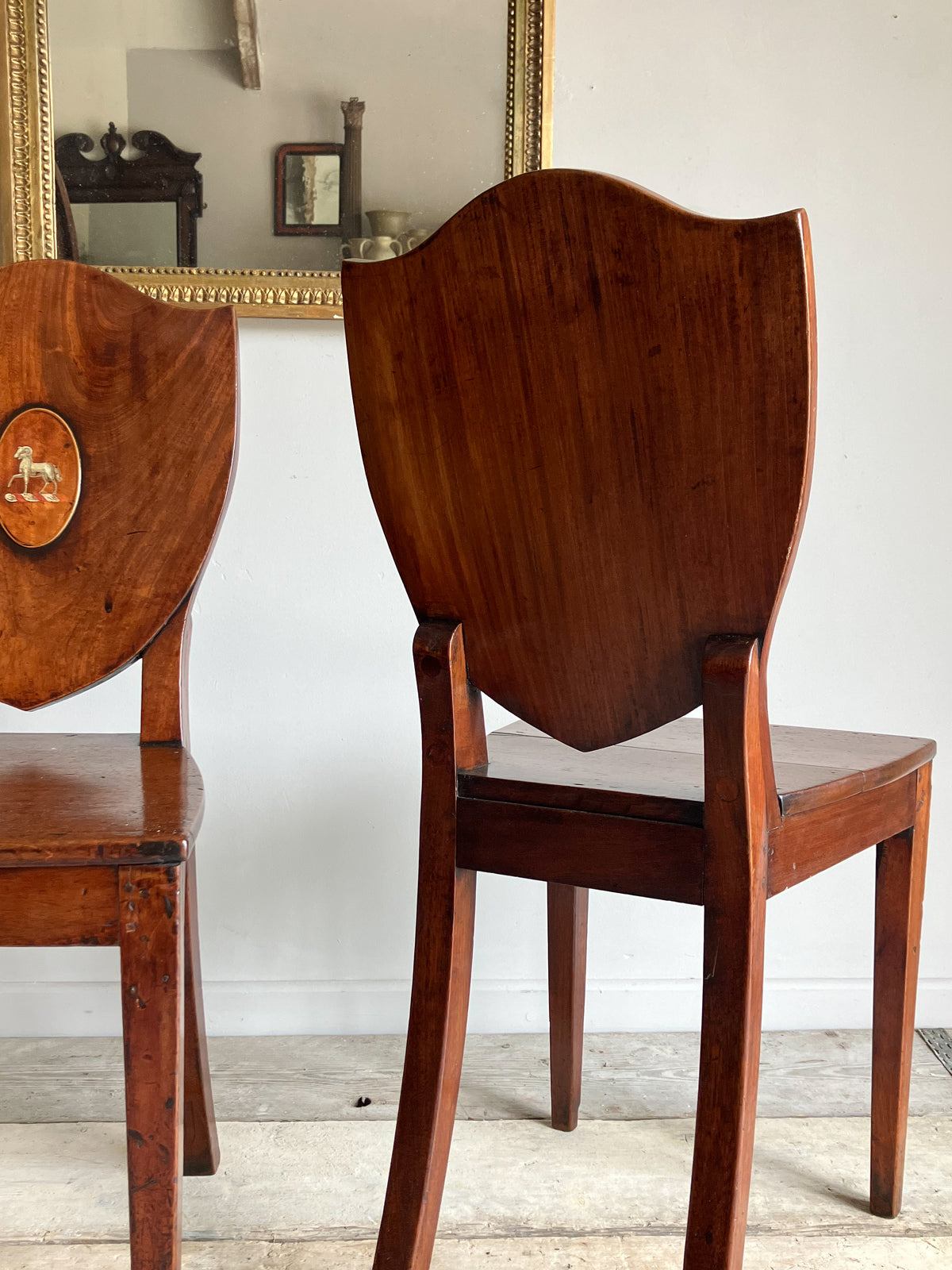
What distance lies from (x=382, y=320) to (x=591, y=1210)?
903mm

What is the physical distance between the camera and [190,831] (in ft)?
2.55

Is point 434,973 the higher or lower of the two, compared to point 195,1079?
higher

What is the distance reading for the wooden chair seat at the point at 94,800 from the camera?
74 centimetres

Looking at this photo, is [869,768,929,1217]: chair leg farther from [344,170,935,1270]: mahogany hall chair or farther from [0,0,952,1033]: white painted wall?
[0,0,952,1033]: white painted wall

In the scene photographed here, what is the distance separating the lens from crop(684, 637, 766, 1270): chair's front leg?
2.47 feet

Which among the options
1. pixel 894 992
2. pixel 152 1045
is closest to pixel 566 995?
pixel 894 992

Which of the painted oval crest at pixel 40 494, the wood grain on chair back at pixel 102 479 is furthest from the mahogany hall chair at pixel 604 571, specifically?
→ the painted oval crest at pixel 40 494

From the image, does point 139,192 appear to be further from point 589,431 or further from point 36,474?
point 589,431

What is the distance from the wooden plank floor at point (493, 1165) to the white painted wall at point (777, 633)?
3.8 inches

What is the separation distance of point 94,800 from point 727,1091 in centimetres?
53

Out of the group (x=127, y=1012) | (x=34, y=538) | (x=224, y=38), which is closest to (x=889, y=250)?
(x=224, y=38)

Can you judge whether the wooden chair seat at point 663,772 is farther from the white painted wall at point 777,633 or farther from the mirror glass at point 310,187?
the mirror glass at point 310,187

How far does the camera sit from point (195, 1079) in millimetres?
1132

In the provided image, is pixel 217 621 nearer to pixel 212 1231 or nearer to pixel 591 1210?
pixel 212 1231
